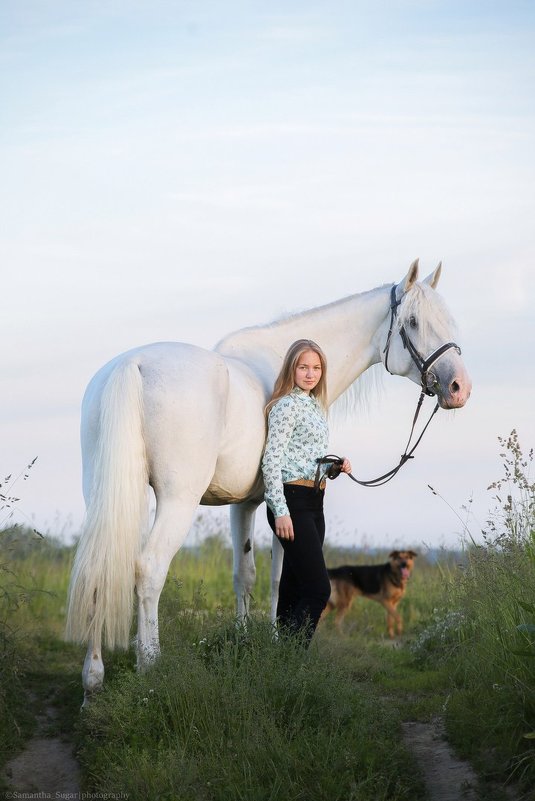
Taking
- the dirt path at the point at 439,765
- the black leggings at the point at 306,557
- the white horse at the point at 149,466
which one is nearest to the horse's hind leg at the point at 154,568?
the white horse at the point at 149,466

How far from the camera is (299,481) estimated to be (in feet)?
17.7

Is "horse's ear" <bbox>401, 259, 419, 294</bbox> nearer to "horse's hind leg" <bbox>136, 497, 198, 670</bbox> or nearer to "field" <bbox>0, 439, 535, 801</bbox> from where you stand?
"field" <bbox>0, 439, 535, 801</bbox>

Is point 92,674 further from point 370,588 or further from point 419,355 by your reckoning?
point 370,588

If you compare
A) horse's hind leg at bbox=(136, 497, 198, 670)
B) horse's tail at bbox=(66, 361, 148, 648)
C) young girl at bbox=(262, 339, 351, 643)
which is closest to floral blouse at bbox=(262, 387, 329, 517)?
young girl at bbox=(262, 339, 351, 643)

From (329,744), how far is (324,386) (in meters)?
2.31

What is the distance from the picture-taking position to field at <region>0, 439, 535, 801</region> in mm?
3957

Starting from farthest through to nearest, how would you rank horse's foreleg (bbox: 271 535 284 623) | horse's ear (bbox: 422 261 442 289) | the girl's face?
horse's ear (bbox: 422 261 442 289) < horse's foreleg (bbox: 271 535 284 623) < the girl's face

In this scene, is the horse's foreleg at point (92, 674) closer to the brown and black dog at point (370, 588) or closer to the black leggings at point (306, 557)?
the black leggings at point (306, 557)

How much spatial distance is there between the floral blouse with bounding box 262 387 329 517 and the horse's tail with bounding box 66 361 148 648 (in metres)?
0.73

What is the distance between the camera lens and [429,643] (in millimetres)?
7527

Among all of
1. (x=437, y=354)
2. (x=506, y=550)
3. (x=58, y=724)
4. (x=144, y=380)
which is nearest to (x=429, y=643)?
(x=506, y=550)

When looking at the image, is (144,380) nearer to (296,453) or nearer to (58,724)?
(296,453)

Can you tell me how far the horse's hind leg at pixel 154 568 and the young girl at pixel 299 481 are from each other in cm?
58

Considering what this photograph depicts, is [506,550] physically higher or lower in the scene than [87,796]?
higher
